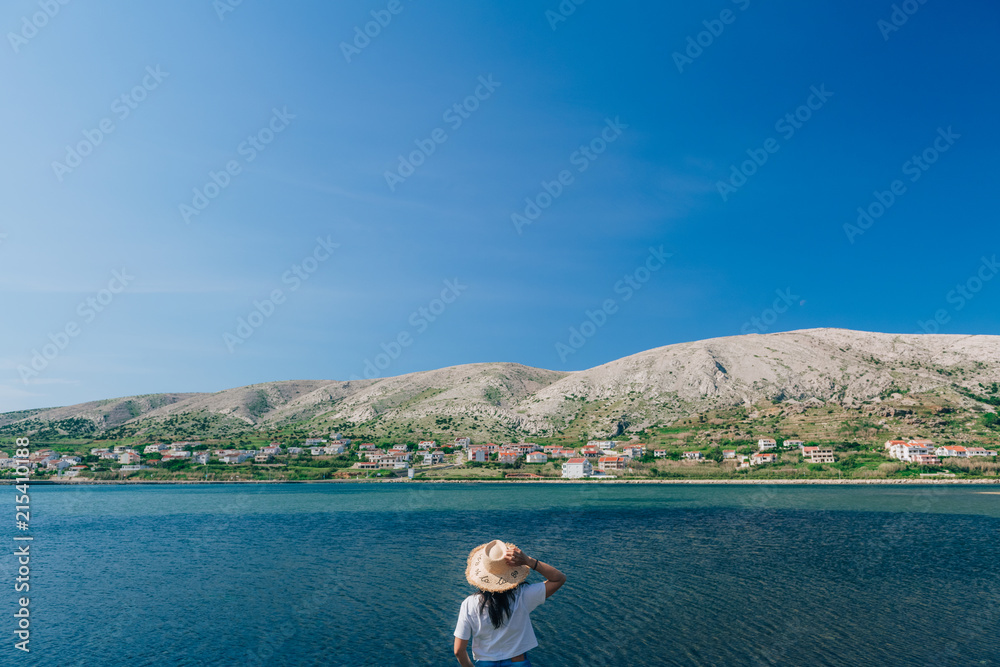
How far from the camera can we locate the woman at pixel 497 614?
260 inches

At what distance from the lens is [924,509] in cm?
7075

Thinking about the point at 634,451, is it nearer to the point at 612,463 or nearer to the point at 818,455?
the point at 612,463

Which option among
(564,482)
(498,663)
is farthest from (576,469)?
(498,663)

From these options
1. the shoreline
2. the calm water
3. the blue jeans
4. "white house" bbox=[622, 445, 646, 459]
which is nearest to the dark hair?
the blue jeans

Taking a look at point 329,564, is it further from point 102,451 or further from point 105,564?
point 102,451

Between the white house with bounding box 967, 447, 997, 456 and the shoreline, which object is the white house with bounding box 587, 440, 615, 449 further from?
the white house with bounding box 967, 447, 997, 456

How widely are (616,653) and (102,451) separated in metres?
208

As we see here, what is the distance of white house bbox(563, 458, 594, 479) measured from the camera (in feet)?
449

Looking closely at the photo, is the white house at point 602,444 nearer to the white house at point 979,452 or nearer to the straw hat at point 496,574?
the white house at point 979,452

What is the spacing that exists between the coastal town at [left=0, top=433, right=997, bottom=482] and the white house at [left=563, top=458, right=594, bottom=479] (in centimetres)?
25

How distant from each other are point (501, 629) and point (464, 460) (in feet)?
517

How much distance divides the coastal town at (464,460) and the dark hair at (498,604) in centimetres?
13512

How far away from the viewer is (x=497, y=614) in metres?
6.68

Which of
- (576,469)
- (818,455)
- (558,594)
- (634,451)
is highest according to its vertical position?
(634,451)
